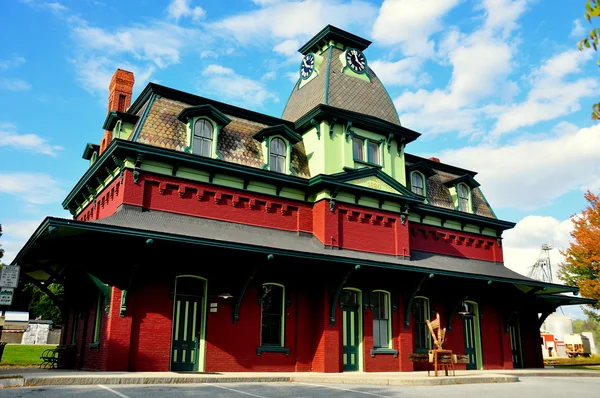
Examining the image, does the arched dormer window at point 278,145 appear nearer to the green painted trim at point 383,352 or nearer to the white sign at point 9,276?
the green painted trim at point 383,352

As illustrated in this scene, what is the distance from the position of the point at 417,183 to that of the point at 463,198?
291 centimetres

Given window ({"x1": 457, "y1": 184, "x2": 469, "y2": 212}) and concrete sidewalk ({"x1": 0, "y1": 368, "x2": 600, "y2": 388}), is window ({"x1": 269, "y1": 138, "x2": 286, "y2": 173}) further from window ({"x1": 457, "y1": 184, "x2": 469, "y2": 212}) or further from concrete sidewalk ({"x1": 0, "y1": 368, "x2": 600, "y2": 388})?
window ({"x1": 457, "y1": 184, "x2": 469, "y2": 212})

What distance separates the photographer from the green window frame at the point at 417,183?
24047 millimetres

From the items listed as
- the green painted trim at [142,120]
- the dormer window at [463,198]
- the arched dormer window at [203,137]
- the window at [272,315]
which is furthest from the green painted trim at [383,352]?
the green painted trim at [142,120]

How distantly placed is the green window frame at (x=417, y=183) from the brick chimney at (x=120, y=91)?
12487 mm

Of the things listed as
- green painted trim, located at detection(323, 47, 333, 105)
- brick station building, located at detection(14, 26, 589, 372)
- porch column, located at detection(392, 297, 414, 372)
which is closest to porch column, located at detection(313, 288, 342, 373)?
brick station building, located at detection(14, 26, 589, 372)

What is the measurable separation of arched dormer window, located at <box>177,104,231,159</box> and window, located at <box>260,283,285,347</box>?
Answer: 4.82 meters

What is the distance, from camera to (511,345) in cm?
2520

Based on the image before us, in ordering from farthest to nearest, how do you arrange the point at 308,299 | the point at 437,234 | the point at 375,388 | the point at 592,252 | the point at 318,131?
the point at 592,252, the point at 437,234, the point at 318,131, the point at 308,299, the point at 375,388

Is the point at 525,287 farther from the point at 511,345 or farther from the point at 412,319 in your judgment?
the point at 412,319

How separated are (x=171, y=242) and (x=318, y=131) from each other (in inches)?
323

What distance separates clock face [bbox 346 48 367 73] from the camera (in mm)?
23766

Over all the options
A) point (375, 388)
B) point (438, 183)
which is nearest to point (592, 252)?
point (438, 183)

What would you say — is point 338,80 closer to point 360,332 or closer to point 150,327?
point 360,332
